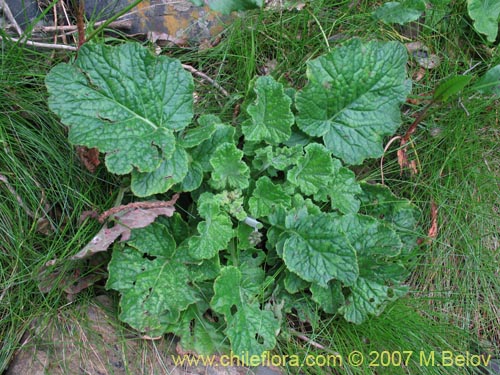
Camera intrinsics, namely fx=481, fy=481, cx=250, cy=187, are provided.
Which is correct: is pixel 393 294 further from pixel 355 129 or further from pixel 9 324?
pixel 9 324

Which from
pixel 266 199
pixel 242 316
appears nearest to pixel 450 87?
pixel 266 199

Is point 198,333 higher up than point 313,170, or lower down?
lower down

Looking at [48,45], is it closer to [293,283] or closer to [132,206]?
[132,206]

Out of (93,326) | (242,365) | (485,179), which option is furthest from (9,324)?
(485,179)

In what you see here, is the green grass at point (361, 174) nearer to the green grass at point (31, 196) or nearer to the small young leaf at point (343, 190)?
the green grass at point (31, 196)

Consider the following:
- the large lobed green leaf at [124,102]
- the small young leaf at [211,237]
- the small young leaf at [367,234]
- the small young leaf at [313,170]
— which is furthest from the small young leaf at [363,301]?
the large lobed green leaf at [124,102]

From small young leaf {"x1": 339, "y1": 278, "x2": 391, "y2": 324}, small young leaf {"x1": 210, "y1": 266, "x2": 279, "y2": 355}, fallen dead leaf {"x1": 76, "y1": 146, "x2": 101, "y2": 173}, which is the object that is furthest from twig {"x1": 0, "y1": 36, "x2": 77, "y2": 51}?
small young leaf {"x1": 339, "y1": 278, "x2": 391, "y2": 324}
